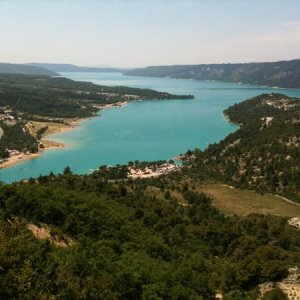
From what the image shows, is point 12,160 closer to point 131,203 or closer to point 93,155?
point 93,155

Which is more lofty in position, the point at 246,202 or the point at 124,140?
the point at 246,202

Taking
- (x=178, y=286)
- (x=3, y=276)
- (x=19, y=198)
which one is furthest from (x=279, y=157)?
(x=3, y=276)

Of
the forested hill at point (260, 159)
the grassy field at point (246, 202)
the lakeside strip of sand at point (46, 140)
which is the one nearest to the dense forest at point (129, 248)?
the grassy field at point (246, 202)

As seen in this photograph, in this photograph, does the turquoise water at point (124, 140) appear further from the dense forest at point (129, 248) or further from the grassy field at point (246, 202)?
the dense forest at point (129, 248)

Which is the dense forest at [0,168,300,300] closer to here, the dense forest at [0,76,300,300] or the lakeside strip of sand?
the dense forest at [0,76,300,300]

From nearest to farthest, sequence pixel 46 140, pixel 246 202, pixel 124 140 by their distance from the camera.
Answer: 1. pixel 246 202
2. pixel 46 140
3. pixel 124 140

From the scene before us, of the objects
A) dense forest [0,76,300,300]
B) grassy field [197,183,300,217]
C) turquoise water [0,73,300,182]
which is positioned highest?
dense forest [0,76,300,300]

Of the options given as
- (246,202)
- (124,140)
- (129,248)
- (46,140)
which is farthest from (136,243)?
(124,140)

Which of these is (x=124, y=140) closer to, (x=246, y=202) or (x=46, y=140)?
(x=46, y=140)

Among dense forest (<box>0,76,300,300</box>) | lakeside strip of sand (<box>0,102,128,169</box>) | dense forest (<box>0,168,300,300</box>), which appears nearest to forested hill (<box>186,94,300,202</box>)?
dense forest (<box>0,76,300,300</box>)
